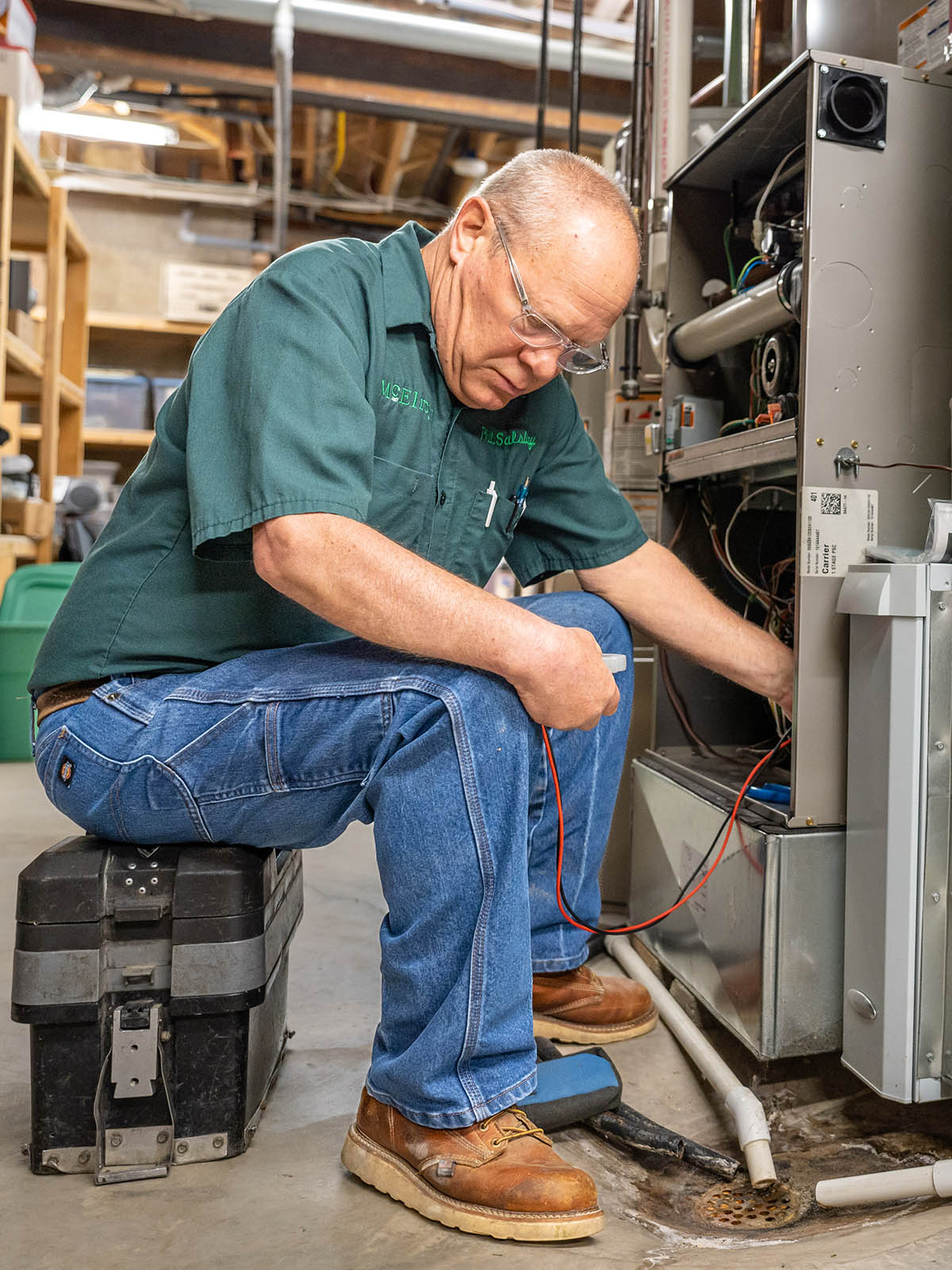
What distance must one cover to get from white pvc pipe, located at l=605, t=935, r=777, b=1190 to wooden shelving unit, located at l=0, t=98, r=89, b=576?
2577 mm

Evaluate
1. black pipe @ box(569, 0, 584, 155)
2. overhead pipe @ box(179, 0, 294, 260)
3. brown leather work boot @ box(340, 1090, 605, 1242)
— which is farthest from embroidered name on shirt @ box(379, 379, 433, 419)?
overhead pipe @ box(179, 0, 294, 260)

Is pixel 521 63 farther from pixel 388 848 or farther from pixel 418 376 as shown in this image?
pixel 388 848

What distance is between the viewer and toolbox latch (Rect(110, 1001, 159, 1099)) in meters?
1.00

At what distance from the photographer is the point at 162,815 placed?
103 cm

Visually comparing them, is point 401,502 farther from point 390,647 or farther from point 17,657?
point 17,657

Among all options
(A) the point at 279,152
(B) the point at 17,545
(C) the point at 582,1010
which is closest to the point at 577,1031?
(C) the point at 582,1010

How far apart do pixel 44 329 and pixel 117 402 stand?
133 cm

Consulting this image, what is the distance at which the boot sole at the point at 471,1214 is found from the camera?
917 mm

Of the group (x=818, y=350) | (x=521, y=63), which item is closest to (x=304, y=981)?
(x=818, y=350)

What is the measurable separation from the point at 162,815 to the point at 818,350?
0.94m

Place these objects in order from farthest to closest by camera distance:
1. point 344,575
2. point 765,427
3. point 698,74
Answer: point 698,74, point 765,427, point 344,575

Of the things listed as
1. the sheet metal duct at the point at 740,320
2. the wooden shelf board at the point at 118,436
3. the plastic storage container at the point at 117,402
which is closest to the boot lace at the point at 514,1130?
the sheet metal duct at the point at 740,320

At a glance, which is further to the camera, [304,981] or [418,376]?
[304,981]

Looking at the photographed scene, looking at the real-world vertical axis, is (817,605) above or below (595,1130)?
above
